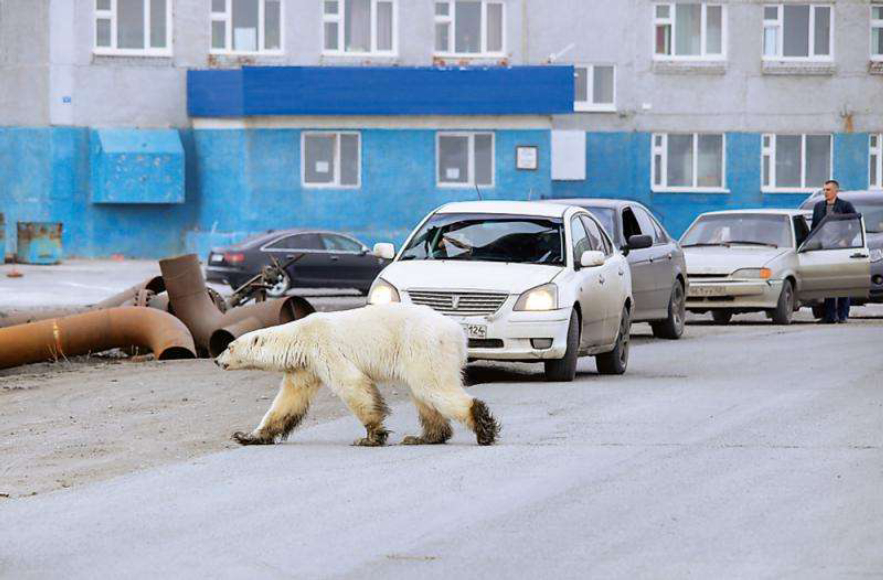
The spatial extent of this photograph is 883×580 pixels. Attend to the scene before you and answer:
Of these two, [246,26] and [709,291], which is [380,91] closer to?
[246,26]

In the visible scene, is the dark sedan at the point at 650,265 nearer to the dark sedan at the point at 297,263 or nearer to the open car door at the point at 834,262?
the open car door at the point at 834,262

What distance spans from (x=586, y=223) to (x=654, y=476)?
26.3 ft

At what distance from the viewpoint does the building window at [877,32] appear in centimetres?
5031

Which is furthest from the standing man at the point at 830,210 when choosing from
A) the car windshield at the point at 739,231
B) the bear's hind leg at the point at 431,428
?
the bear's hind leg at the point at 431,428

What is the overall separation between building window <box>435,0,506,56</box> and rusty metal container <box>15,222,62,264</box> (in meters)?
11.0

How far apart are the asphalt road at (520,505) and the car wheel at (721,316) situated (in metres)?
13.2

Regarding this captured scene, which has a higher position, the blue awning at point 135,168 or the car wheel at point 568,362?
the blue awning at point 135,168

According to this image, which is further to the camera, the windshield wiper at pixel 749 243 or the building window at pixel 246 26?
the building window at pixel 246 26

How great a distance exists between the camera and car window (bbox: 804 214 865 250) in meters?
27.1

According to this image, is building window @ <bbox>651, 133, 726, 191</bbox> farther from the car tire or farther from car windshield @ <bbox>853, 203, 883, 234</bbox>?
the car tire

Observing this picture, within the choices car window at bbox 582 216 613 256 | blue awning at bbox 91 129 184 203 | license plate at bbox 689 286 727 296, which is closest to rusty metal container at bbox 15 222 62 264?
blue awning at bbox 91 129 184 203

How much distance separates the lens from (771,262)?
26.3 m

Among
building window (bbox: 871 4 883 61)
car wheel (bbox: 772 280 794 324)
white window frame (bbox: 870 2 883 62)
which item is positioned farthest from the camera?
building window (bbox: 871 4 883 61)

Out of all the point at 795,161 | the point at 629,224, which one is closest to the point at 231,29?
the point at 795,161
